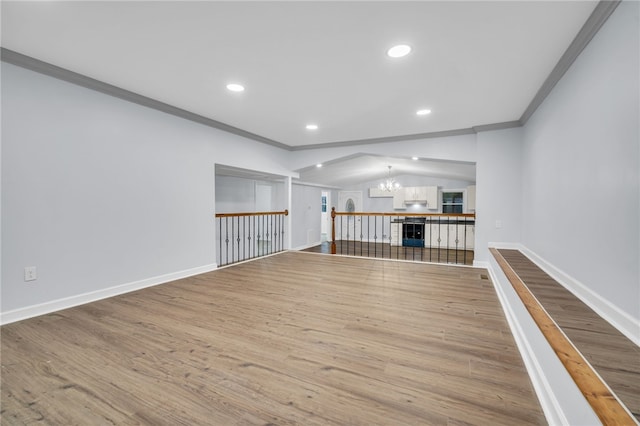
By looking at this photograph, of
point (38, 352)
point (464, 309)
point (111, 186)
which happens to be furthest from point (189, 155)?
point (464, 309)

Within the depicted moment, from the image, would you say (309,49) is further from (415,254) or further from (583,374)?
(415,254)

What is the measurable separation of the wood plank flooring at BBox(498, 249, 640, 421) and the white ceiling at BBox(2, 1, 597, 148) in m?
1.96

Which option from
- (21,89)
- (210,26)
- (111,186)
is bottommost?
(111,186)

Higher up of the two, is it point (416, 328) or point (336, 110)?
point (336, 110)

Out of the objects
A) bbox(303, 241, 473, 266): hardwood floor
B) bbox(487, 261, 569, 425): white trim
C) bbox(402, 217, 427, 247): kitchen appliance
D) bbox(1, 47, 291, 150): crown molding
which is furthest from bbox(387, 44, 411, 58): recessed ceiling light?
bbox(402, 217, 427, 247): kitchen appliance

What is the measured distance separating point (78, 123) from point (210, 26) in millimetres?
1919

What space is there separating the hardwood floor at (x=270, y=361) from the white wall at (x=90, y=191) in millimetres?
384

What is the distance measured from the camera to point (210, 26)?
1.98m

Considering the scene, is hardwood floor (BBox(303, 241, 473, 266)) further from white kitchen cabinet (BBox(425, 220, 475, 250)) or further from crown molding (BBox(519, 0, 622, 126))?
crown molding (BBox(519, 0, 622, 126))

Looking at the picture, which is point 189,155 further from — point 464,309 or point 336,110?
point 464,309

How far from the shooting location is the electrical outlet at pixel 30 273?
2.47 meters

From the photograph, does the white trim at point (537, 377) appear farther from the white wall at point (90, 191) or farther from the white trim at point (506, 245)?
the white wall at point (90, 191)

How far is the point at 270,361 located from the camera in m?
1.84

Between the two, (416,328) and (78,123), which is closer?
(416,328)
